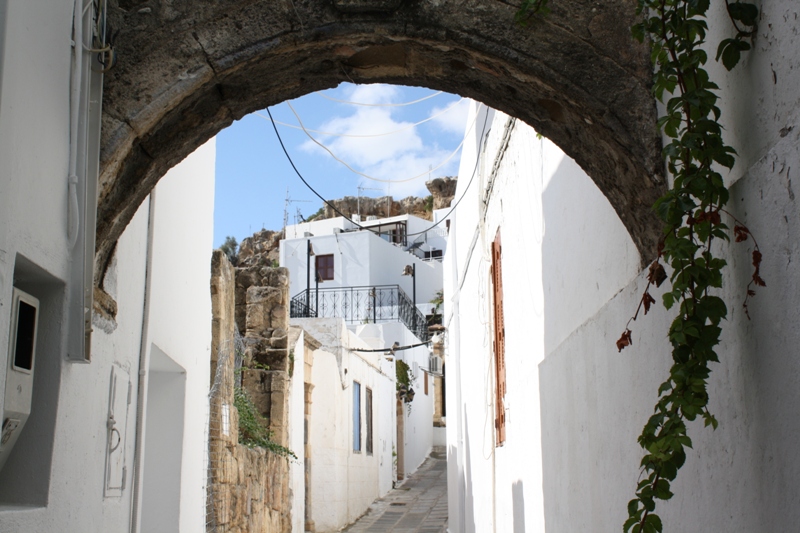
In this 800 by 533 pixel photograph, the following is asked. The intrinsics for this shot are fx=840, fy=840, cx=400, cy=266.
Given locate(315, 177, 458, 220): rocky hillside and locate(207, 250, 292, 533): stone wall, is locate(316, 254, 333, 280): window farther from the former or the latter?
locate(207, 250, 292, 533): stone wall

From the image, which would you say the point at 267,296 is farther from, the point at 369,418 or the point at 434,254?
the point at 434,254

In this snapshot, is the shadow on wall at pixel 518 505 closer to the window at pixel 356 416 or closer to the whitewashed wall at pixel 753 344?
the whitewashed wall at pixel 753 344

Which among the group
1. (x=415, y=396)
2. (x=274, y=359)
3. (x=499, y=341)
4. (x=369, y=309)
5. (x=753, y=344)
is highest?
(x=369, y=309)

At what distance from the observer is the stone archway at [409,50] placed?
2.99m

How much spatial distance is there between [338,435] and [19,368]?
13.0 metres

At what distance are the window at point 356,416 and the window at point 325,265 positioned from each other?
15.8m

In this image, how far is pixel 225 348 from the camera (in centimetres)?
823

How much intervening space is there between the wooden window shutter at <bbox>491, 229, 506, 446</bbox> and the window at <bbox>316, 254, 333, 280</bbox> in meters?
25.3

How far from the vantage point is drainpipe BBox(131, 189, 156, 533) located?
4305mm

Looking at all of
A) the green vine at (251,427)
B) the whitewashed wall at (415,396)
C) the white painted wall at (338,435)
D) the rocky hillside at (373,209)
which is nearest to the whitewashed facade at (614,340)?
the green vine at (251,427)

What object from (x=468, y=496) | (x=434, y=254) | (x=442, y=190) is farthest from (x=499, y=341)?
(x=442, y=190)

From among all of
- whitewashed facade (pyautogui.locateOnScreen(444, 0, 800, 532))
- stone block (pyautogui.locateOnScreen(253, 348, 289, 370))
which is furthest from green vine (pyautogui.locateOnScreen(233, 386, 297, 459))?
whitewashed facade (pyautogui.locateOnScreen(444, 0, 800, 532))

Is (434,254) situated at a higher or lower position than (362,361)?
higher

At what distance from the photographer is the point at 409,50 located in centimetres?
328
